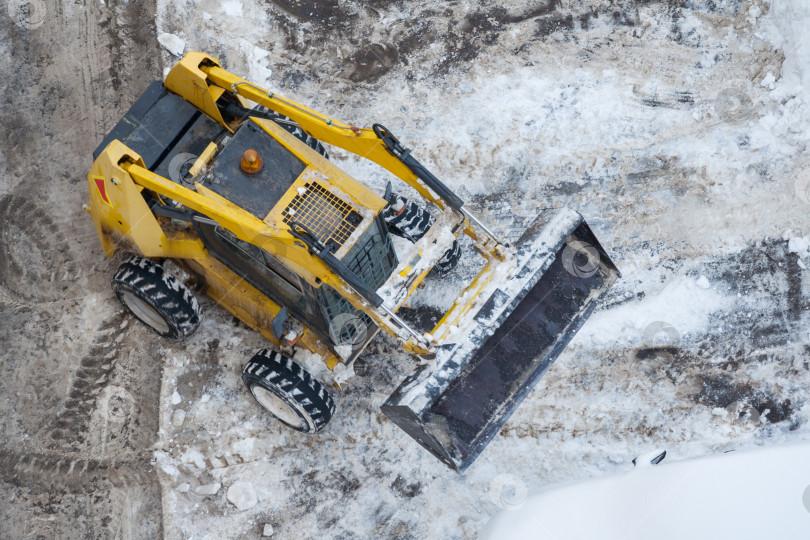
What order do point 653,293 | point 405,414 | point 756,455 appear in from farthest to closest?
point 653,293 → point 405,414 → point 756,455

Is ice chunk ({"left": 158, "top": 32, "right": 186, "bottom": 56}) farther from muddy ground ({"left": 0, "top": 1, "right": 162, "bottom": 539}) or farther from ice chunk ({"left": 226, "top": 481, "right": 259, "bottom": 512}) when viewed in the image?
ice chunk ({"left": 226, "top": 481, "right": 259, "bottom": 512})

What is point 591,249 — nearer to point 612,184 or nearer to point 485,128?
point 612,184

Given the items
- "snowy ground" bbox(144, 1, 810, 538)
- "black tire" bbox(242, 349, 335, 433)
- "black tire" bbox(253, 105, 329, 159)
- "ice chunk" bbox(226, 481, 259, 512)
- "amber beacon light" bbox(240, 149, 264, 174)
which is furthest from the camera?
"snowy ground" bbox(144, 1, 810, 538)

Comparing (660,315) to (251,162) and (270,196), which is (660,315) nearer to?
(270,196)

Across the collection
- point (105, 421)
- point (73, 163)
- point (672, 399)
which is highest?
point (672, 399)

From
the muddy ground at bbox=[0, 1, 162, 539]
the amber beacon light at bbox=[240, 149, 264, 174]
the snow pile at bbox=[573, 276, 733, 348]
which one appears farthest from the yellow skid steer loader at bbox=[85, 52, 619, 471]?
the snow pile at bbox=[573, 276, 733, 348]

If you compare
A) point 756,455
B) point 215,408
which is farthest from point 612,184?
point 215,408
